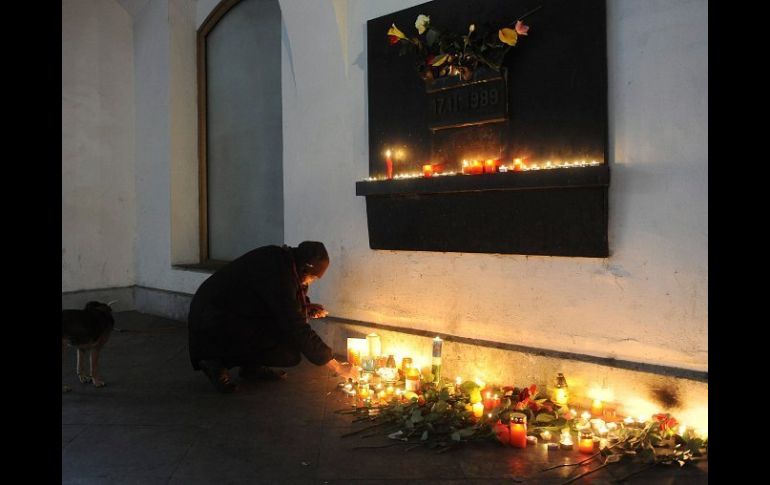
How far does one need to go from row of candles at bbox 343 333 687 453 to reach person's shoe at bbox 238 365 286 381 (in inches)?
24.9

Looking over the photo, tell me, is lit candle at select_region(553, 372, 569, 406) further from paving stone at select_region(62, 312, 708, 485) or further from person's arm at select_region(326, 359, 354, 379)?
person's arm at select_region(326, 359, 354, 379)

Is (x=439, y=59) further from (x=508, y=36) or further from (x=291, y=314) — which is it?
(x=291, y=314)

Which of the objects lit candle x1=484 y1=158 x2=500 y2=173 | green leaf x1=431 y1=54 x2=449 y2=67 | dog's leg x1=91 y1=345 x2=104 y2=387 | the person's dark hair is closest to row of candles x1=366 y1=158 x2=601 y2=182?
lit candle x1=484 y1=158 x2=500 y2=173

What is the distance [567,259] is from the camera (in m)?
4.00

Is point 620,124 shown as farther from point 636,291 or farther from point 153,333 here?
point 153,333

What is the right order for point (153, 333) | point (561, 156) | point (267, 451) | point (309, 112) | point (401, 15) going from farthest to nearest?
1. point (153, 333)
2. point (309, 112)
3. point (401, 15)
4. point (561, 156)
5. point (267, 451)

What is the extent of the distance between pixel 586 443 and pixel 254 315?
8.24ft

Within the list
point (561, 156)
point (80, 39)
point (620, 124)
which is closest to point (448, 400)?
point (561, 156)

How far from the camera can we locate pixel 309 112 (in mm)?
5684

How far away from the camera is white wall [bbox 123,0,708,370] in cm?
351

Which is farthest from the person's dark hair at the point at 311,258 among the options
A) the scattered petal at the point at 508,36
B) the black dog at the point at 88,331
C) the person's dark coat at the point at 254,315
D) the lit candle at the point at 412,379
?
the scattered petal at the point at 508,36

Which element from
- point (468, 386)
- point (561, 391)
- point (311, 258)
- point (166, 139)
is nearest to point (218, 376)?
point (311, 258)

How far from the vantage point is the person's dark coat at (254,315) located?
4297 mm
